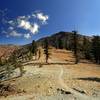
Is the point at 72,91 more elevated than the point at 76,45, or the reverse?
the point at 76,45

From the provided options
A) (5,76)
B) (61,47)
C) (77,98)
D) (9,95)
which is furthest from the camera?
(61,47)

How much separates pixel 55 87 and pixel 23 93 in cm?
617

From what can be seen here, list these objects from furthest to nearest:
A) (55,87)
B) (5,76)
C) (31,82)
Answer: (5,76) < (31,82) < (55,87)

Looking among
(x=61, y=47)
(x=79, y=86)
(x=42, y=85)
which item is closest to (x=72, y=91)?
(x=79, y=86)

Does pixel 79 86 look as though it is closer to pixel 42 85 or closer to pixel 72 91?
pixel 72 91

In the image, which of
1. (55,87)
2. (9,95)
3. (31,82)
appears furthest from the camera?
(31,82)

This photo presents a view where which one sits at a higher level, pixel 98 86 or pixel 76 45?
pixel 76 45

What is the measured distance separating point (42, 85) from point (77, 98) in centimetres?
1080

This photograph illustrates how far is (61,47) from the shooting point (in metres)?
186

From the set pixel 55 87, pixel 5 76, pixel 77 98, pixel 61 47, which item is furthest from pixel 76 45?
pixel 61 47

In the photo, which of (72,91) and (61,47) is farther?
(61,47)

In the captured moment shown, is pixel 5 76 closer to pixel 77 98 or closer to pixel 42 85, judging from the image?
pixel 42 85

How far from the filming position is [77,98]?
3250 centimetres

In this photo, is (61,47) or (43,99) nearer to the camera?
(43,99)
